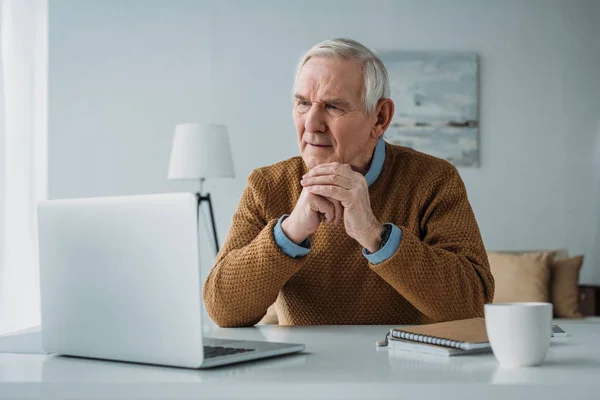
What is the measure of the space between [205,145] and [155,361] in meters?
3.17

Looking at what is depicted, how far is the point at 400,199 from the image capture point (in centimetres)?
185

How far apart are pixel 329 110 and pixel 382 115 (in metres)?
0.15

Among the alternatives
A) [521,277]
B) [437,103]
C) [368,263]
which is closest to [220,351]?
[368,263]

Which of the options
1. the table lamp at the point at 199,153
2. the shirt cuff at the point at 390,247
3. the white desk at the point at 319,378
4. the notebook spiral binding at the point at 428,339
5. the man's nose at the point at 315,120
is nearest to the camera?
the white desk at the point at 319,378

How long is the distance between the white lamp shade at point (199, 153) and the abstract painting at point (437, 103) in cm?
108

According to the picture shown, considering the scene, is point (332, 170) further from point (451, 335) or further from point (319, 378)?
point (319, 378)

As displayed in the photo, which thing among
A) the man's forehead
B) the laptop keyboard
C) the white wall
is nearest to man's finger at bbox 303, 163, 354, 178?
the man's forehead

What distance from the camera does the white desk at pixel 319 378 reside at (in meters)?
0.90

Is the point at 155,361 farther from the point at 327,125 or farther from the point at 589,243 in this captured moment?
the point at 589,243

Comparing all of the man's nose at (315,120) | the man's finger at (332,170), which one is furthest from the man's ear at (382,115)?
the man's finger at (332,170)

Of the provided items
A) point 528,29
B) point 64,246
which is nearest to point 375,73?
point 64,246

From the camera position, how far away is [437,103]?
15.6 feet

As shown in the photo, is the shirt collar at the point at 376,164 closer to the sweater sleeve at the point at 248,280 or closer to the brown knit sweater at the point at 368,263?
the brown knit sweater at the point at 368,263

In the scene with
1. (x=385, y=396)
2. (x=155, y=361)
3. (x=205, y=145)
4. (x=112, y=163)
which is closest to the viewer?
(x=385, y=396)
